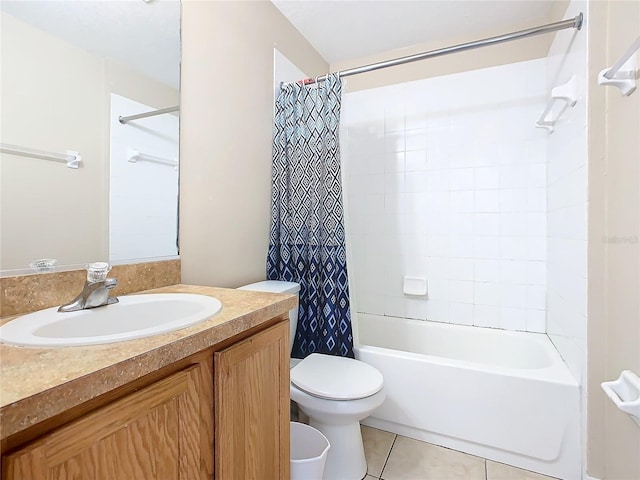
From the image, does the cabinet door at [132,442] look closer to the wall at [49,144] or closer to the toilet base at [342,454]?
the wall at [49,144]

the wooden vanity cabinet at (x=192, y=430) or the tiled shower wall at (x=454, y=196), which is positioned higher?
the tiled shower wall at (x=454, y=196)

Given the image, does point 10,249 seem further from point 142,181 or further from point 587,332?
point 587,332

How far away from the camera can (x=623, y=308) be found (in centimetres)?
120

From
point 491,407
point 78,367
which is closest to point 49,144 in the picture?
point 78,367

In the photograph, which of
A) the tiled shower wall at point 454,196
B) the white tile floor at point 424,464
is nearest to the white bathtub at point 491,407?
the white tile floor at point 424,464

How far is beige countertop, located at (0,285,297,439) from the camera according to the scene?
0.43 metres

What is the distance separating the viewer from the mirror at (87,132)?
870mm

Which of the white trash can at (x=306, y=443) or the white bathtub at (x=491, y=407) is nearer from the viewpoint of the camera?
the white trash can at (x=306, y=443)

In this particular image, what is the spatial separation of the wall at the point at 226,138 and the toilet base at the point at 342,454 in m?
0.82

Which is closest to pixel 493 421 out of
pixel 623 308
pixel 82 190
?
pixel 623 308

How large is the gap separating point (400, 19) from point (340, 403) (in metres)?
2.20

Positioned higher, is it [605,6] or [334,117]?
[605,6]

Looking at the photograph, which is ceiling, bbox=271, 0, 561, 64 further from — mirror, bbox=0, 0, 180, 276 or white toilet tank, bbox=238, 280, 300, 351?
white toilet tank, bbox=238, 280, 300, 351

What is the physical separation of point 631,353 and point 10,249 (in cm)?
194
